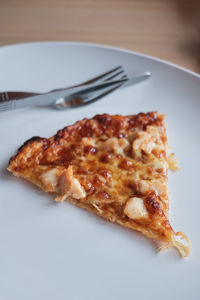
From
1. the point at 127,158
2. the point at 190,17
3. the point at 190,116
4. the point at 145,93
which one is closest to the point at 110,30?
the point at 190,17

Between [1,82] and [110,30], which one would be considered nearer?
[1,82]

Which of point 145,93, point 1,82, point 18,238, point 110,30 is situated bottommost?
point 18,238

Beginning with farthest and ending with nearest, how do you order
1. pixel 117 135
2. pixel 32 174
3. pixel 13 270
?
pixel 117 135, pixel 32 174, pixel 13 270

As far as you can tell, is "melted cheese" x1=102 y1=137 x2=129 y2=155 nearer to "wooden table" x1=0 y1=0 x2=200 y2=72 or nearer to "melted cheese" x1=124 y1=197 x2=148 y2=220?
"melted cheese" x1=124 y1=197 x2=148 y2=220

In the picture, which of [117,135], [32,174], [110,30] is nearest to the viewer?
[32,174]

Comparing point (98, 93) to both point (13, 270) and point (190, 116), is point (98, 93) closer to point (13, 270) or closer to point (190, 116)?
point (190, 116)

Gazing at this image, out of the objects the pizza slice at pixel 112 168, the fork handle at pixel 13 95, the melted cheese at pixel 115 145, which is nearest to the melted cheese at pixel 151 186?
the pizza slice at pixel 112 168

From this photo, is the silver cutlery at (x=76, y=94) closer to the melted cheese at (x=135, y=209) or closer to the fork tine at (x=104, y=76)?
the fork tine at (x=104, y=76)
